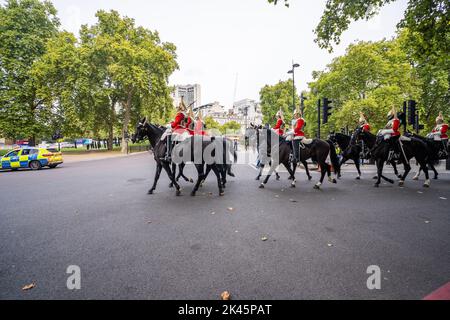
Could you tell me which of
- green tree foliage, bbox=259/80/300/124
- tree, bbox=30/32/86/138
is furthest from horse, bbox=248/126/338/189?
green tree foliage, bbox=259/80/300/124

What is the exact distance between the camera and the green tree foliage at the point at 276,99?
169 feet

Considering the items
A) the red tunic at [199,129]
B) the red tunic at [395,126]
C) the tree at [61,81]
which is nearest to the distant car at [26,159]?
the red tunic at [199,129]

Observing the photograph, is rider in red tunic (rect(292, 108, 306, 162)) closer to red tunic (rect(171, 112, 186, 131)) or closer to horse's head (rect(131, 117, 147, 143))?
red tunic (rect(171, 112, 186, 131))

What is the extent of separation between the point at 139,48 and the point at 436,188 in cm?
3340

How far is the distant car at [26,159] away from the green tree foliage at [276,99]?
43.7 meters

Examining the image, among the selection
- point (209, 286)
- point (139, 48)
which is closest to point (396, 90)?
point (209, 286)

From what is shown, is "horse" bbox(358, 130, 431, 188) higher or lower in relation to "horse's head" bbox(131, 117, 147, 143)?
lower

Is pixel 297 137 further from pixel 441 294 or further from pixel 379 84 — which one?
pixel 379 84

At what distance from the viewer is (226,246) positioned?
11.6 feet

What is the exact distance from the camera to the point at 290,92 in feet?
179

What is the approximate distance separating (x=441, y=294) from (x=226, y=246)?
252 centimetres

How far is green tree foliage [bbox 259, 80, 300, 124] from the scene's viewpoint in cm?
5138

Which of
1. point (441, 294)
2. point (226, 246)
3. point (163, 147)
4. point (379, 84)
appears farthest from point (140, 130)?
point (379, 84)

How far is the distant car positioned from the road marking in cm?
1949
